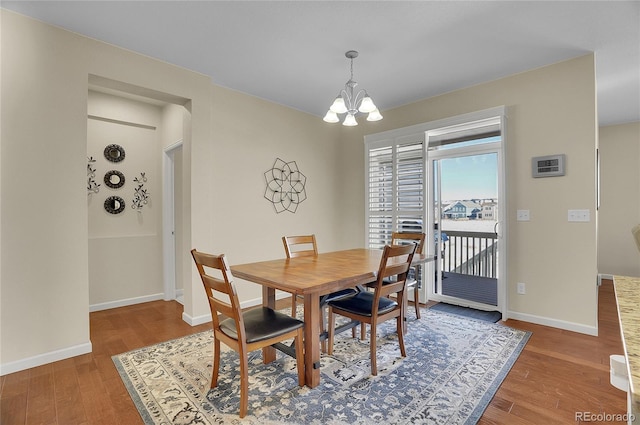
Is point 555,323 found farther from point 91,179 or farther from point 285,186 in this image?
point 91,179

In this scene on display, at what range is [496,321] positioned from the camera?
329 cm

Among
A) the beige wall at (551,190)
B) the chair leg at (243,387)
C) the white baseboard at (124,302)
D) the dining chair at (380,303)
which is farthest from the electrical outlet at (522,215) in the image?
the white baseboard at (124,302)

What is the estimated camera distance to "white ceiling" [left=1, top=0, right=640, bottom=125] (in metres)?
2.24

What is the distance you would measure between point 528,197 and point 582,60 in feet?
4.51

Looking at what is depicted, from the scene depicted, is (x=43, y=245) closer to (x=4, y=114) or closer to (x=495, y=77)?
(x=4, y=114)

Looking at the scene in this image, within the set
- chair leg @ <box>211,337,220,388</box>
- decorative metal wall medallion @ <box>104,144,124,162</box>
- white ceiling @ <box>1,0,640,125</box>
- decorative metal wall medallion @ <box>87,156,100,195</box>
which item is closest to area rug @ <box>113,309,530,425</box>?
chair leg @ <box>211,337,220,388</box>

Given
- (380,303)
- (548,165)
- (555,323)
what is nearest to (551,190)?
(548,165)

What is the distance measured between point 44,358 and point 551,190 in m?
4.82

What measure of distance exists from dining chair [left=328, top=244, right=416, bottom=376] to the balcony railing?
2280 mm

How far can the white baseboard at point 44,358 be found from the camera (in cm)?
226

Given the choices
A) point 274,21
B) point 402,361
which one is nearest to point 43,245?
point 274,21

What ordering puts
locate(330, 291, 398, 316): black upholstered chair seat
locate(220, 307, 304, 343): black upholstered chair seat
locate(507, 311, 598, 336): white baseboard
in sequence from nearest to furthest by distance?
locate(220, 307, 304, 343): black upholstered chair seat, locate(330, 291, 398, 316): black upholstered chair seat, locate(507, 311, 598, 336): white baseboard

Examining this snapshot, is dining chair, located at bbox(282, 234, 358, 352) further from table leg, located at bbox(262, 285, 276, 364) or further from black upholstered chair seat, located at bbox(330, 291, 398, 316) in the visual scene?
table leg, located at bbox(262, 285, 276, 364)

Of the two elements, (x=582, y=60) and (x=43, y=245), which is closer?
(x=43, y=245)
